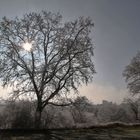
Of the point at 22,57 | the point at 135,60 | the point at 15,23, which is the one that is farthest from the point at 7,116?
the point at 135,60

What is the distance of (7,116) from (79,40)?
13634mm

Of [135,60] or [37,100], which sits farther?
[135,60]

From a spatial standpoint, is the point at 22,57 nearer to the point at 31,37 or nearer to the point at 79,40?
the point at 31,37

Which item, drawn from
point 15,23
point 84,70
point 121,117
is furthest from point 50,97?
point 121,117

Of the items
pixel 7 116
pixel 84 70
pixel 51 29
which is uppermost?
pixel 51 29

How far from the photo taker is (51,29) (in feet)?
83.9

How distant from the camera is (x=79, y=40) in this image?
82.3 feet

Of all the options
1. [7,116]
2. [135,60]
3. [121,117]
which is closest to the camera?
[7,116]

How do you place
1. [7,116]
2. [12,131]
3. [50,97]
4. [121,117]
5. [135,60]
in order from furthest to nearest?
[121,117]
[135,60]
[7,116]
[50,97]
[12,131]

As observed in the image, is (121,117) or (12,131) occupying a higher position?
(121,117)

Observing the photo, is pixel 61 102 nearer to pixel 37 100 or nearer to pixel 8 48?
pixel 37 100

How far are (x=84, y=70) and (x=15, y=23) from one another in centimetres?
878

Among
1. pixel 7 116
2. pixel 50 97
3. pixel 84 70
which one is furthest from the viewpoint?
pixel 7 116

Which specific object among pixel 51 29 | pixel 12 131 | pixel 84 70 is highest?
pixel 51 29
